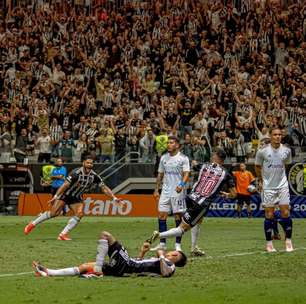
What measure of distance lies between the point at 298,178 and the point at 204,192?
17733 mm

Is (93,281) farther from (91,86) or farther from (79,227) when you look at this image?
(91,86)

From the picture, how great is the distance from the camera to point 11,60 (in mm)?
41188

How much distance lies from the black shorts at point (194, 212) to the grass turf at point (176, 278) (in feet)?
2.45

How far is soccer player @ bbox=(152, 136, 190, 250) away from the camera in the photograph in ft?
65.4

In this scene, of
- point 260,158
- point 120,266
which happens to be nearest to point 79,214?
point 260,158

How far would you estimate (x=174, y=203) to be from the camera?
20000 mm

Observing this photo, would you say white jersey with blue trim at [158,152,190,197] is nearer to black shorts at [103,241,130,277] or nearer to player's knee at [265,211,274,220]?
player's knee at [265,211,274,220]

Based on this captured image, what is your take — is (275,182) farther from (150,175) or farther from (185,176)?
(150,175)

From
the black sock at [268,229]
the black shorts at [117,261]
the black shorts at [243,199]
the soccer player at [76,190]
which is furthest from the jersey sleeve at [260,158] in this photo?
the black shorts at [243,199]

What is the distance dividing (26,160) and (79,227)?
849 centimetres

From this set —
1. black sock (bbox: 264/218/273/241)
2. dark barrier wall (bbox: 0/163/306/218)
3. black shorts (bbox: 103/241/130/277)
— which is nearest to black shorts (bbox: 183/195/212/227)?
black sock (bbox: 264/218/273/241)

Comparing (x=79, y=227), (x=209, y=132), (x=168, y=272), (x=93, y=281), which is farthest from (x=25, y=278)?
(x=209, y=132)

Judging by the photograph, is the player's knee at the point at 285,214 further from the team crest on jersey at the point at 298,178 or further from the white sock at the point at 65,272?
the team crest on jersey at the point at 298,178

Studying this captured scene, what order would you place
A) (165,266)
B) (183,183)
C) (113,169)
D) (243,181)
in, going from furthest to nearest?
(113,169) → (243,181) → (183,183) → (165,266)
